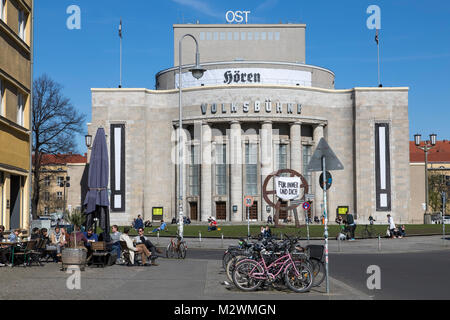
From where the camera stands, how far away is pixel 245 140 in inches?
2933

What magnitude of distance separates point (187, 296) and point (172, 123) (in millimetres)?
64384

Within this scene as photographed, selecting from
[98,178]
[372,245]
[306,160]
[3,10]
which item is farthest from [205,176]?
[3,10]

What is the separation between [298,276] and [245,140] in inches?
2361

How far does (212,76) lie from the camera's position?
7775 cm

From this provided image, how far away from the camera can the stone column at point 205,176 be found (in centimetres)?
7294

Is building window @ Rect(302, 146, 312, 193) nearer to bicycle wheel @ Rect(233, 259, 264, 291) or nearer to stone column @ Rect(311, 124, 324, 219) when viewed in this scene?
stone column @ Rect(311, 124, 324, 219)

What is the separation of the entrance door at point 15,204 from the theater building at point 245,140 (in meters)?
46.6

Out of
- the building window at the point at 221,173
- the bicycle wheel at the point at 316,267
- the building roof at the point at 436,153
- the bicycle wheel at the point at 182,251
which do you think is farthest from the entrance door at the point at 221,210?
A: the building roof at the point at 436,153

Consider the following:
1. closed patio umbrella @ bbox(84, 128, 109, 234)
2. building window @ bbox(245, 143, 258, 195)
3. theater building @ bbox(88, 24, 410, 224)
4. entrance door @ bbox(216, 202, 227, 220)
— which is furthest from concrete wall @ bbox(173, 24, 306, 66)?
closed patio umbrella @ bbox(84, 128, 109, 234)

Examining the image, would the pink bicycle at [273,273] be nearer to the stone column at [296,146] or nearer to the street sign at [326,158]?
the street sign at [326,158]

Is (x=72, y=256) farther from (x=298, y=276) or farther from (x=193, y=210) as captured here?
(x=193, y=210)

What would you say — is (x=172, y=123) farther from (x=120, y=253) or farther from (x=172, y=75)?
(x=120, y=253)

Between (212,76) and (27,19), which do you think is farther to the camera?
(212,76)
